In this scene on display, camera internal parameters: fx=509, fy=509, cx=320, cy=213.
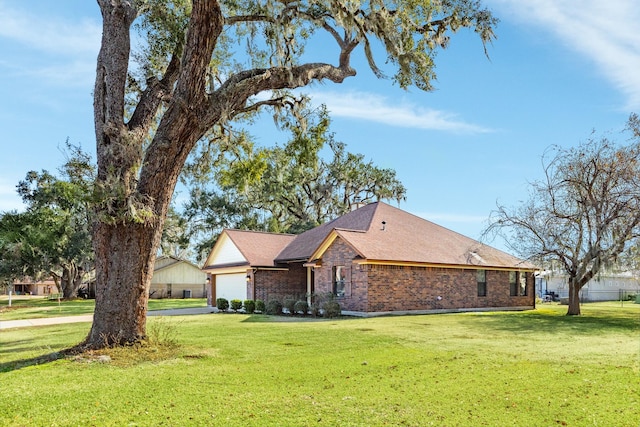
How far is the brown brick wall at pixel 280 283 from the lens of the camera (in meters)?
25.7

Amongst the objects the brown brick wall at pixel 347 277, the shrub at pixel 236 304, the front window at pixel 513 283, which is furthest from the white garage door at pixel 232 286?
the front window at pixel 513 283

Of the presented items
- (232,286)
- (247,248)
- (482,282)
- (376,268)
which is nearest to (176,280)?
(232,286)

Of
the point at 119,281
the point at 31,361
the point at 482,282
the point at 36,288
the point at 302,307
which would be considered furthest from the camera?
the point at 36,288

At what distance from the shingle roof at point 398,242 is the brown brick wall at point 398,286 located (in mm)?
482

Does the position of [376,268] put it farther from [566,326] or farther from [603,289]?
[603,289]

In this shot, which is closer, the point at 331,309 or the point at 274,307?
the point at 331,309

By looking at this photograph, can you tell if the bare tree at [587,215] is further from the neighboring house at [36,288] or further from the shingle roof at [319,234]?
the neighboring house at [36,288]

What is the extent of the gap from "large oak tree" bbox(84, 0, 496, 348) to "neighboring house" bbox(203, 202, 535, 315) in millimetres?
9736

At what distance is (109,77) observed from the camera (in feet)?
35.6

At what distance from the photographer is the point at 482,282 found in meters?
25.6

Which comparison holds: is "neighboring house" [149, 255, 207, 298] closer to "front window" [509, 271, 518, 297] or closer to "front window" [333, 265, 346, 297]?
"front window" [333, 265, 346, 297]

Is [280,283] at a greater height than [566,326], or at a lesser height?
greater

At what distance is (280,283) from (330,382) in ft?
61.2

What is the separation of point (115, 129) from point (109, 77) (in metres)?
1.20
